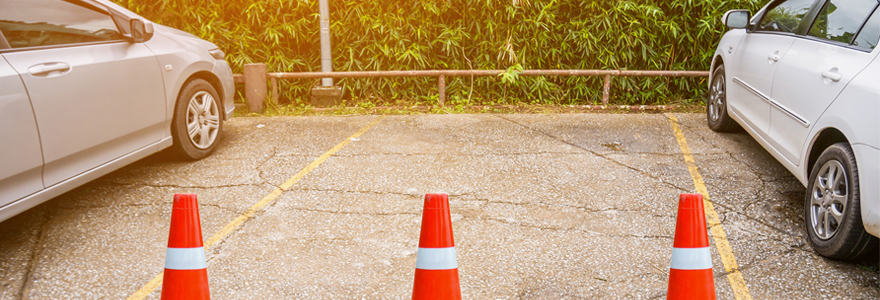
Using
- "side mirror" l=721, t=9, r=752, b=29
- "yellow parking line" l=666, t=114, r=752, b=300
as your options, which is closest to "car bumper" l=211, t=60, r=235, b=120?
"yellow parking line" l=666, t=114, r=752, b=300

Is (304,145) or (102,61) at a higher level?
(102,61)

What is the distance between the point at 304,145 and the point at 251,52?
2876 millimetres

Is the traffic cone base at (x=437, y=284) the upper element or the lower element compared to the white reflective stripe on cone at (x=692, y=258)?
lower

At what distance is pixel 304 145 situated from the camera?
5.87 metres

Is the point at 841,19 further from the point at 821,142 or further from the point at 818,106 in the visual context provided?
the point at 821,142

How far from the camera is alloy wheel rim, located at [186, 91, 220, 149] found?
201 inches

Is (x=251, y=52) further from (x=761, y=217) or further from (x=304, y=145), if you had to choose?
(x=761, y=217)

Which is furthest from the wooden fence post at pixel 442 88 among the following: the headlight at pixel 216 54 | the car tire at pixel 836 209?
the car tire at pixel 836 209

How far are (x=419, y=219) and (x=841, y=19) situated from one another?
2.92m

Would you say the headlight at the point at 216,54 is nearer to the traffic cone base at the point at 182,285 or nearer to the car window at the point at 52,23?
the car window at the point at 52,23

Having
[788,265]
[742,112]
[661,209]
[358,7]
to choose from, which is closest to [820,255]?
[788,265]

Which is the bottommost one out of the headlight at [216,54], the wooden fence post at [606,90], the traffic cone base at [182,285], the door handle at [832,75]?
the wooden fence post at [606,90]

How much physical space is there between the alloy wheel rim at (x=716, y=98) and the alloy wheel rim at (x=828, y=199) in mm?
2739

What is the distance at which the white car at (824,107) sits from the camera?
121 inches
